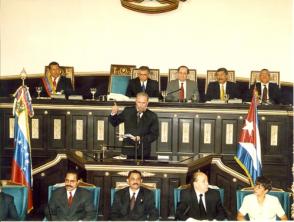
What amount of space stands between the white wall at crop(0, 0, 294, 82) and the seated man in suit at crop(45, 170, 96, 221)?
3718 millimetres

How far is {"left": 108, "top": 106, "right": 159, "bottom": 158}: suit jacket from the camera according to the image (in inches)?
203

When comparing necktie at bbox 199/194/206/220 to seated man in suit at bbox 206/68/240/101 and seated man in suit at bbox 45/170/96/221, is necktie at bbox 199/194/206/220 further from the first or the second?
seated man in suit at bbox 206/68/240/101

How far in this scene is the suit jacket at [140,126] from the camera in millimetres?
5152

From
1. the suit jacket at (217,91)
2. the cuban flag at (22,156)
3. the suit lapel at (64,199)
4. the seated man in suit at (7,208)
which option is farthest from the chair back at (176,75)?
the seated man in suit at (7,208)

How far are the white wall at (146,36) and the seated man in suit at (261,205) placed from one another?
3.52 meters

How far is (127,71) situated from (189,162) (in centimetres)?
302

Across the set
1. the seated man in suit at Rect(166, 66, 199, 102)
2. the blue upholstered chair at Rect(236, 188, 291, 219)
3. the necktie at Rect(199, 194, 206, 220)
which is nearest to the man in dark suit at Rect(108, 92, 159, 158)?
the necktie at Rect(199, 194, 206, 220)

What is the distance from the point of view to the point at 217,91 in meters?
6.83

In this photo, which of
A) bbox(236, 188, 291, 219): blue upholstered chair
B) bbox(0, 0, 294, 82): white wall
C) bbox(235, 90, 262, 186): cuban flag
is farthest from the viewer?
bbox(0, 0, 294, 82): white wall

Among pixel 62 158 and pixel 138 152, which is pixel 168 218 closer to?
pixel 138 152

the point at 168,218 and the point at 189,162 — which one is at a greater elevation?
the point at 189,162

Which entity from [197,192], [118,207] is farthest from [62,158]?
[197,192]

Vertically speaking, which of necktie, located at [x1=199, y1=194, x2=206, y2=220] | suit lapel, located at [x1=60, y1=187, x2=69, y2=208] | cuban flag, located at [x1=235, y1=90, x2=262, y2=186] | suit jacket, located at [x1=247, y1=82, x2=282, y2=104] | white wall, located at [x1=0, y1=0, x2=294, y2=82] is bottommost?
necktie, located at [x1=199, y1=194, x2=206, y2=220]

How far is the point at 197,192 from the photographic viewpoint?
4293 mm
